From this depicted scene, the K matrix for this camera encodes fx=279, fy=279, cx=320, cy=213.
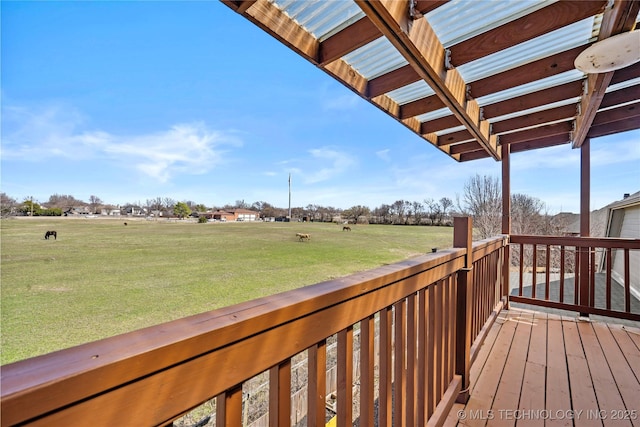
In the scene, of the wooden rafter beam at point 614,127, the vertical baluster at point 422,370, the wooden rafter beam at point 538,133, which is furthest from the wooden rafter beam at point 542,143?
the vertical baluster at point 422,370

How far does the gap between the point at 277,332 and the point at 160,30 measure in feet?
32.6

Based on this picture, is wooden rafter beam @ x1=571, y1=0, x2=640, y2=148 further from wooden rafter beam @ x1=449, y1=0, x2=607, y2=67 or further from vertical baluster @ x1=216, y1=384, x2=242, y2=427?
vertical baluster @ x1=216, y1=384, x2=242, y2=427

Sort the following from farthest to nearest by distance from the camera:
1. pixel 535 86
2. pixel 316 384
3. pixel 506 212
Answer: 1. pixel 506 212
2. pixel 535 86
3. pixel 316 384

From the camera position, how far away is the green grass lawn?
413 inches

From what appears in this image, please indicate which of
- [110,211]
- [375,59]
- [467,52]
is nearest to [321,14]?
[375,59]

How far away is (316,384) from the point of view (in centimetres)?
74

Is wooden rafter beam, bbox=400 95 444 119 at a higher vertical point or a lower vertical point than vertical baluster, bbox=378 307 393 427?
higher

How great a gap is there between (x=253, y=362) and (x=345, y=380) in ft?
1.33

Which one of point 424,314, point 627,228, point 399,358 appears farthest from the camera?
point 627,228

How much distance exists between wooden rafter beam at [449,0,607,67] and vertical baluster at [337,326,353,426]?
187 centimetres

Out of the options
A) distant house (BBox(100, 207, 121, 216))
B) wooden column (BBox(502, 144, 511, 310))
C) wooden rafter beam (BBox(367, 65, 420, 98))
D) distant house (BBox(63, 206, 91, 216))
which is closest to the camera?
wooden rafter beam (BBox(367, 65, 420, 98))

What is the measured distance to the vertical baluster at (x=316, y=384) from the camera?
726 millimetres

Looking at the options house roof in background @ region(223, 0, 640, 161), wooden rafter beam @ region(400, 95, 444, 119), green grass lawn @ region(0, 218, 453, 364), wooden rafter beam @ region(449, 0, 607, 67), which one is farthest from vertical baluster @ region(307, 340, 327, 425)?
green grass lawn @ region(0, 218, 453, 364)

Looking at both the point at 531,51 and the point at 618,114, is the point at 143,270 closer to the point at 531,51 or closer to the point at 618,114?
the point at 531,51
